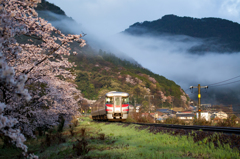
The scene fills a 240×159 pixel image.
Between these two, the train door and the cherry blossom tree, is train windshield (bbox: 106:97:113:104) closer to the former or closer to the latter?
the train door

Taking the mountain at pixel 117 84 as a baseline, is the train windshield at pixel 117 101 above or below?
below

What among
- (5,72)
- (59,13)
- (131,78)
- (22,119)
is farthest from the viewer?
(59,13)

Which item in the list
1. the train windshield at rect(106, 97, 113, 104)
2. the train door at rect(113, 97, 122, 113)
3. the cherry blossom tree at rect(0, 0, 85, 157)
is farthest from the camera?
the train windshield at rect(106, 97, 113, 104)

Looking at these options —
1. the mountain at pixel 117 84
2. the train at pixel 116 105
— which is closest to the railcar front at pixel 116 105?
the train at pixel 116 105

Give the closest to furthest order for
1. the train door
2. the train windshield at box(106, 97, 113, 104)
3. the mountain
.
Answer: the train door
the train windshield at box(106, 97, 113, 104)
the mountain

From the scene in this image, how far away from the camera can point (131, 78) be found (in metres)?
108

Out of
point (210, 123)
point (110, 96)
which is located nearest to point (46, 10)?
point (110, 96)

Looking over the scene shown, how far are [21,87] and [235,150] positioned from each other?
18.8 ft

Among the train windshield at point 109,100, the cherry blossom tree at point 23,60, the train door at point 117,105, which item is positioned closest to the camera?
the cherry blossom tree at point 23,60

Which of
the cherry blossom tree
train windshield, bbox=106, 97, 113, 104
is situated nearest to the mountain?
train windshield, bbox=106, 97, 113, 104

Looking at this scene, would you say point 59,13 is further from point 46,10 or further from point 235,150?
point 235,150

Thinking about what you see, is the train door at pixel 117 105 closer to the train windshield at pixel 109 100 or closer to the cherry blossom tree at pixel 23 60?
the train windshield at pixel 109 100

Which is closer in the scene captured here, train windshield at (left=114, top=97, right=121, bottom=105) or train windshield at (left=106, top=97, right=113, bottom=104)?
train windshield at (left=114, top=97, right=121, bottom=105)

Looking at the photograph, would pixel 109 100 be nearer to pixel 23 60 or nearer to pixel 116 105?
pixel 116 105
